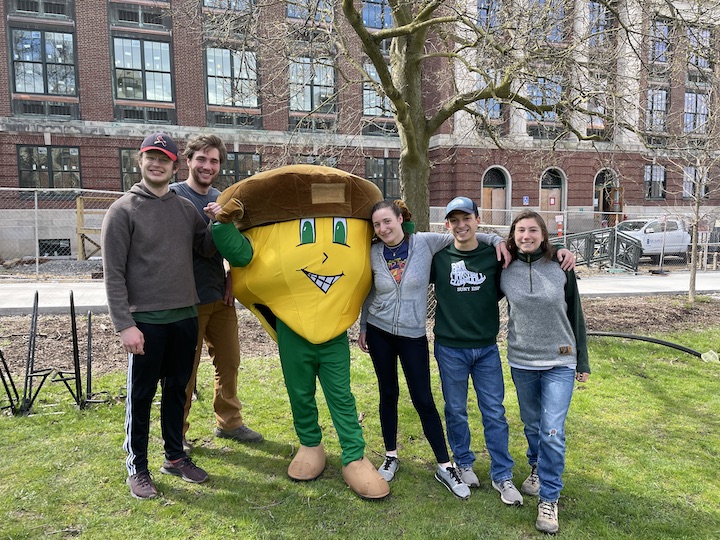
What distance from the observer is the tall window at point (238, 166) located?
22297mm

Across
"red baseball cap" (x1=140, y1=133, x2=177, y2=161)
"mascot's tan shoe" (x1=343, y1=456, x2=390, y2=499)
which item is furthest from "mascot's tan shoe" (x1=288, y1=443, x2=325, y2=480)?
"red baseball cap" (x1=140, y1=133, x2=177, y2=161)

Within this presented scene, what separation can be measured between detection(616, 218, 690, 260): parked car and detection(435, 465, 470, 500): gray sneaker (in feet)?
55.7

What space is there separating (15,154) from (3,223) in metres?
2.79

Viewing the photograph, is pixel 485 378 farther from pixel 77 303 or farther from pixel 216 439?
pixel 77 303

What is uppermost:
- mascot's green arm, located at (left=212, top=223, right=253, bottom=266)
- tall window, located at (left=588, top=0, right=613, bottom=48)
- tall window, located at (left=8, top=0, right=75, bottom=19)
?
tall window, located at (left=8, top=0, right=75, bottom=19)

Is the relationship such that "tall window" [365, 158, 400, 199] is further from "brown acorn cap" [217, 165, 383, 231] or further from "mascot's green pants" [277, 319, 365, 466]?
"mascot's green pants" [277, 319, 365, 466]

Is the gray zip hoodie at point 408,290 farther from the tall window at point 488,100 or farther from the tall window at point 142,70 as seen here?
the tall window at point 142,70

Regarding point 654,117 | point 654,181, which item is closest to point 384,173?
point 654,181

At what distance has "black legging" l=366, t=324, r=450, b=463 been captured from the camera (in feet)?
10.7

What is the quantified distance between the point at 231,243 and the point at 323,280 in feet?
2.06

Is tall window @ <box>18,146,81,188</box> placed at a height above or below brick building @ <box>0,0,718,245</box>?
below

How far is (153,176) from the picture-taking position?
3119 millimetres

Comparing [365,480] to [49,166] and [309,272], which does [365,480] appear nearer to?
[309,272]

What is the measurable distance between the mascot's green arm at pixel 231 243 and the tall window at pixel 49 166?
20.4 meters
